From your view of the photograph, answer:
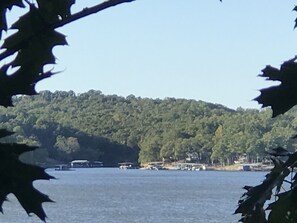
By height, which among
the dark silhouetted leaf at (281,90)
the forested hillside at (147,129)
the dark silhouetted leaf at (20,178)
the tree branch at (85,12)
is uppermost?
the forested hillside at (147,129)

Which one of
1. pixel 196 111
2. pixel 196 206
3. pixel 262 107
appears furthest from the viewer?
pixel 196 111

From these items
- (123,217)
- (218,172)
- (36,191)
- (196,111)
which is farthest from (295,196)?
(218,172)

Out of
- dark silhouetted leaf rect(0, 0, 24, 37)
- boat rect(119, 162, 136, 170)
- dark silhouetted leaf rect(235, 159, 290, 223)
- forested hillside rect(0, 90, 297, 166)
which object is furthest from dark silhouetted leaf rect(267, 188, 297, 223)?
boat rect(119, 162, 136, 170)

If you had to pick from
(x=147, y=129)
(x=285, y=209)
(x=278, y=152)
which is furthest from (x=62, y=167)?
(x=285, y=209)

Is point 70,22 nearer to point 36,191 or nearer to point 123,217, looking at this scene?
point 36,191

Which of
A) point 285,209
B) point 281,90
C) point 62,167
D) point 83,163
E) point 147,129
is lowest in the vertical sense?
point 285,209

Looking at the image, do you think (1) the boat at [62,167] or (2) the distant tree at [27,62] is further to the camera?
(1) the boat at [62,167]

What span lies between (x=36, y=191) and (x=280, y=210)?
0.33 m

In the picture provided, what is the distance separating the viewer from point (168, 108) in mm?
87625

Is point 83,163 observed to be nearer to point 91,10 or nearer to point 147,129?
point 147,129

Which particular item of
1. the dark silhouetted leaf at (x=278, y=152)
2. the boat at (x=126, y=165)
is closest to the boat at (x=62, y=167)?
the boat at (x=126, y=165)

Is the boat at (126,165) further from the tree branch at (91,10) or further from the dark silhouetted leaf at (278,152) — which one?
the tree branch at (91,10)

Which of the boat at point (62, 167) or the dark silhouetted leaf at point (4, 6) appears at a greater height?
the boat at point (62, 167)

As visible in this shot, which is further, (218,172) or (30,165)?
(218,172)
